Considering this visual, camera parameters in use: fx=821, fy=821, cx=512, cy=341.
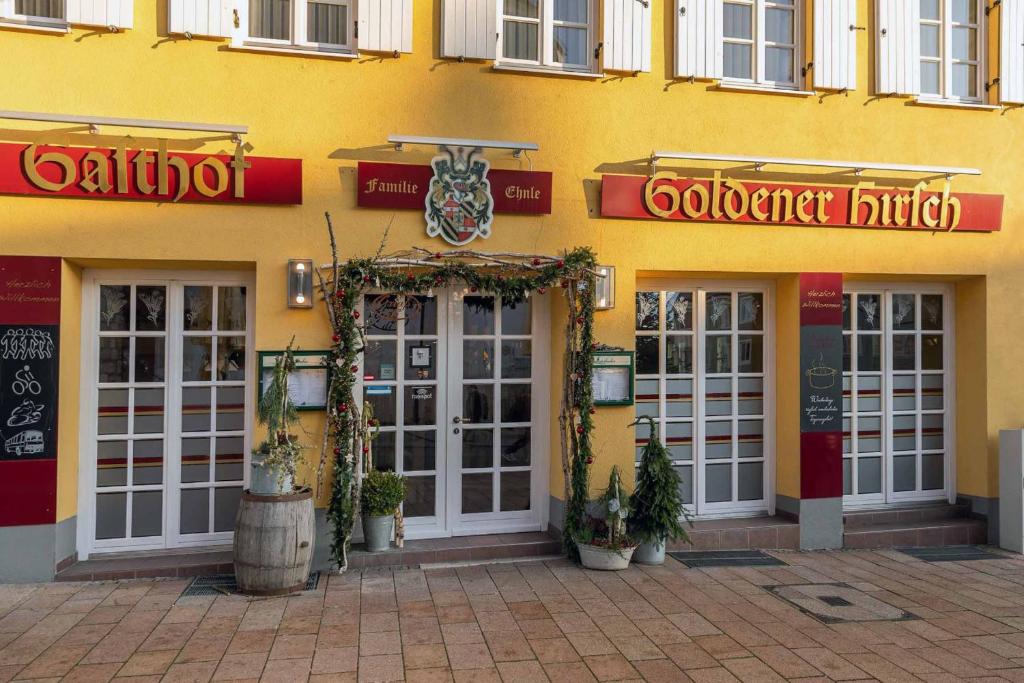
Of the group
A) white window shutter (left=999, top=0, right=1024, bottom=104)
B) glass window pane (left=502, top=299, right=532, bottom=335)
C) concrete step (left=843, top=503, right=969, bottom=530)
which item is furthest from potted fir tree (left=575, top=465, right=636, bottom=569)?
white window shutter (left=999, top=0, right=1024, bottom=104)

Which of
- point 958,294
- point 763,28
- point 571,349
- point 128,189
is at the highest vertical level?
point 763,28

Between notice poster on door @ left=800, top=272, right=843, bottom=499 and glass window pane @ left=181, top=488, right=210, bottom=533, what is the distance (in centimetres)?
529

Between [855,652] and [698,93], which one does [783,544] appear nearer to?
[855,652]

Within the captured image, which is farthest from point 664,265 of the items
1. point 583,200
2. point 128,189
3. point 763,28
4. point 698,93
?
point 128,189

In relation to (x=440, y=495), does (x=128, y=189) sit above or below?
above

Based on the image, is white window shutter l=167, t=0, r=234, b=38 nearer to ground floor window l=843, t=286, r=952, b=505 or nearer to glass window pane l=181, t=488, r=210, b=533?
glass window pane l=181, t=488, r=210, b=533

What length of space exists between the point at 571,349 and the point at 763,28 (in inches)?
141

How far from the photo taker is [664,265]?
289 inches

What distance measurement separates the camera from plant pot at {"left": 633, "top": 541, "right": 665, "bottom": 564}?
6.91m

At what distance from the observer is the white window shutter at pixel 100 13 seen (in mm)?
6215

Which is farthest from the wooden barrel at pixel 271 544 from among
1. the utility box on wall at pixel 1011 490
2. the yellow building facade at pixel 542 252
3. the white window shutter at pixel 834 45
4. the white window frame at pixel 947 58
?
the white window frame at pixel 947 58

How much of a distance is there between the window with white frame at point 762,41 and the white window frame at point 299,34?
3.38 m

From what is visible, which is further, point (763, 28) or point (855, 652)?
point (763, 28)

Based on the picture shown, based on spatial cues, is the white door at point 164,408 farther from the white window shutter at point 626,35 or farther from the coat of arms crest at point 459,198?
the white window shutter at point 626,35
